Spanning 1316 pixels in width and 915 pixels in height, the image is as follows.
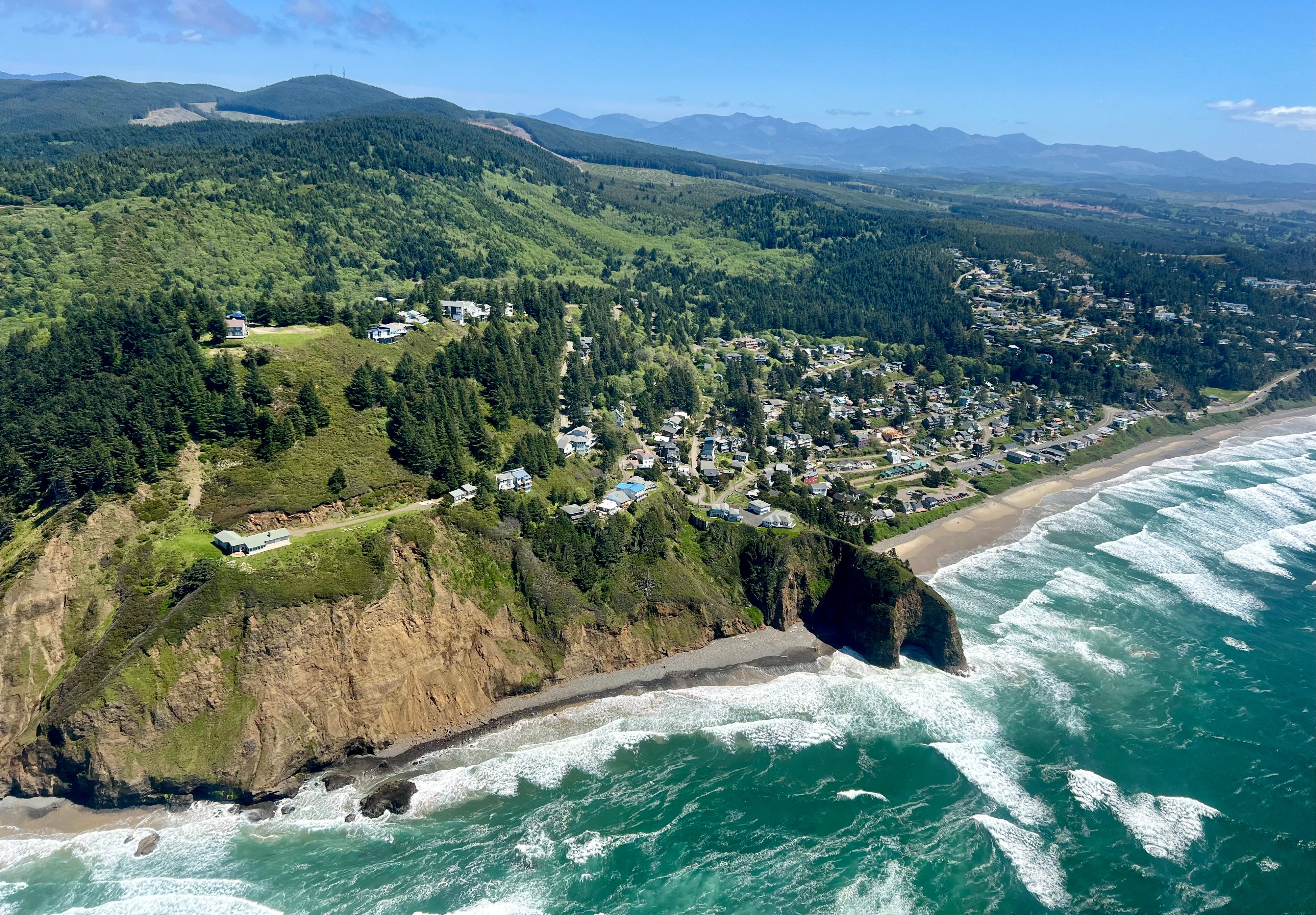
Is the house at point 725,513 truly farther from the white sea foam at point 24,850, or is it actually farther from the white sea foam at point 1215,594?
the white sea foam at point 24,850

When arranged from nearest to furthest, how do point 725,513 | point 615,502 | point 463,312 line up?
point 615,502, point 725,513, point 463,312

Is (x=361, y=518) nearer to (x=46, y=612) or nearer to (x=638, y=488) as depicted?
(x=46, y=612)

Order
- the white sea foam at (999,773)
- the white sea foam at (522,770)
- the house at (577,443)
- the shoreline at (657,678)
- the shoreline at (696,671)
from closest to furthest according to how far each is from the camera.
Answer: the shoreline at (696,671), the white sea foam at (999,773), the white sea foam at (522,770), the shoreline at (657,678), the house at (577,443)

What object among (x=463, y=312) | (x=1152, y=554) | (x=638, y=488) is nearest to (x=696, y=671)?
(x=638, y=488)

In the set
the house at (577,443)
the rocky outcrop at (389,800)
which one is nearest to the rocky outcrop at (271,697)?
the rocky outcrop at (389,800)

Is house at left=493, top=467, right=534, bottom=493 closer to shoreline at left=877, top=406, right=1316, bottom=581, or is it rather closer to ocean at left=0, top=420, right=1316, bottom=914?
ocean at left=0, top=420, right=1316, bottom=914

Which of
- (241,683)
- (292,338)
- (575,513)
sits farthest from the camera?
(292,338)
